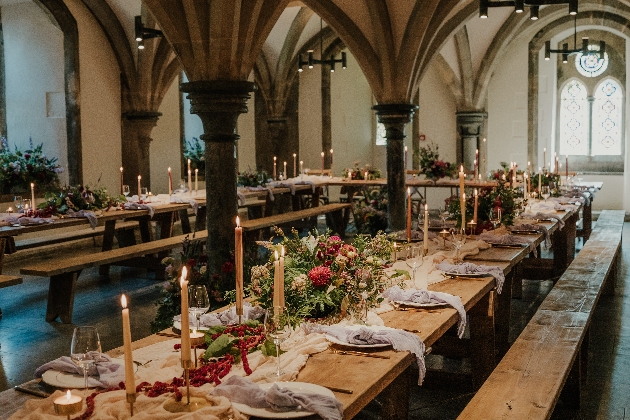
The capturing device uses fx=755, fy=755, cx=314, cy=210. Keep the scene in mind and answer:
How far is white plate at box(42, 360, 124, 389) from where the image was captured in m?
2.69

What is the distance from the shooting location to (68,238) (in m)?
9.88

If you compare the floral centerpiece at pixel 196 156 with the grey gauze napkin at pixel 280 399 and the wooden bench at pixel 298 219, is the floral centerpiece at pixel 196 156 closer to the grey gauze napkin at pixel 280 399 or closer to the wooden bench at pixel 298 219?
the wooden bench at pixel 298 219

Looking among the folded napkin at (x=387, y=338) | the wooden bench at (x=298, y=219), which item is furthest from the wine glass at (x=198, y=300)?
the wooden bench at (x=298, y=219)

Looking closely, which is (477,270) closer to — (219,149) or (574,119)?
(219,149)

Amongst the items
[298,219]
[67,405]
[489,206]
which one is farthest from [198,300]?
[298,219]

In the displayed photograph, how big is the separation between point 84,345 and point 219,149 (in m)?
4.51

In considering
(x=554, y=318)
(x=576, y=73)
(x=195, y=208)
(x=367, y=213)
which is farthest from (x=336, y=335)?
(x=576, y=73)

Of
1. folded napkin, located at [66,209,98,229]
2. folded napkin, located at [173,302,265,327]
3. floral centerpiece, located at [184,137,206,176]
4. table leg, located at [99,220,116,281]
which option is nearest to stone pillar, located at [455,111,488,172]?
floral centerpiece, located at [184,137,206,176]

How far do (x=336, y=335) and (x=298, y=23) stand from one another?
1339cm

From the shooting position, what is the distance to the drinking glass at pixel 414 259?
14.1 feet

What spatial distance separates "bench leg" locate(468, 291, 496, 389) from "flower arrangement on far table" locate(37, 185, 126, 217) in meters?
4.83

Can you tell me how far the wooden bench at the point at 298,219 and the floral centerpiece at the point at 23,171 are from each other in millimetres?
2904

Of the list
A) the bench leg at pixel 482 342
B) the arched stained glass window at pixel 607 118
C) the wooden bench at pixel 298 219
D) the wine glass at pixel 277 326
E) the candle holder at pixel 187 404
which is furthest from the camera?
the arched stained glass window at pixel 607 118

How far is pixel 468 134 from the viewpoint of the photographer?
17.3 meters
